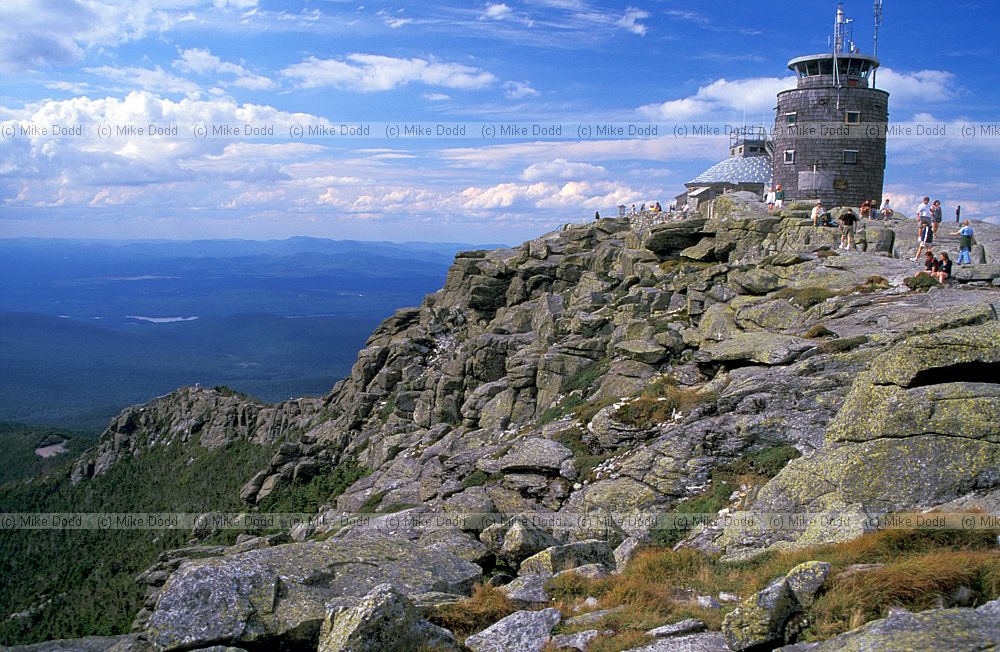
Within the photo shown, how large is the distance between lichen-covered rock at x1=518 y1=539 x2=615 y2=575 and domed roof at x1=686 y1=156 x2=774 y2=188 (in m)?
57.5

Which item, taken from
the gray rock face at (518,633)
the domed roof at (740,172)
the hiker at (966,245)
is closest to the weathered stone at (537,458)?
the gray rock face at (518,633)

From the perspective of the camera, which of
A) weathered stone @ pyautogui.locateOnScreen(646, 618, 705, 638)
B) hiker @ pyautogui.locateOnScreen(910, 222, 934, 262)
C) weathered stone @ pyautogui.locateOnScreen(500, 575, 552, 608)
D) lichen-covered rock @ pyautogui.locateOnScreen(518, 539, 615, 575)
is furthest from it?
hiker @ pyautogui.locateOnScreen(910, 222, 934, 262)

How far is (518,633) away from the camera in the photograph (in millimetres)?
10414

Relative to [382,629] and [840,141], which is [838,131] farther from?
[382,629]

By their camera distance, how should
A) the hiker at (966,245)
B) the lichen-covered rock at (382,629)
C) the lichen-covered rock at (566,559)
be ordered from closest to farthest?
the lichen-covered rock at (382,629), the lichen-covered rock at (566,559), the hiker at (966,245)

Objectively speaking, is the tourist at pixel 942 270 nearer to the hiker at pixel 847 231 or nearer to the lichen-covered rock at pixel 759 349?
the lichen-covered rock at pixel 759 349

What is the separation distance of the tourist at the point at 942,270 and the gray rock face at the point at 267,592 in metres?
23.2

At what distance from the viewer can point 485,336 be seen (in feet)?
147

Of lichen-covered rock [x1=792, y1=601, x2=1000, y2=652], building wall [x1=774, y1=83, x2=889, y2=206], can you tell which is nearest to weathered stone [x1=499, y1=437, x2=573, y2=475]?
lichen-covered rock [x1=792, y1=601, x2=1000, y2=652]

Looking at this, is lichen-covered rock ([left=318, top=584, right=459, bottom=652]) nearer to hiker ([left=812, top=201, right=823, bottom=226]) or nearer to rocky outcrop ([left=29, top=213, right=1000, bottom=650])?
rocky outcrop ([left=29, top=213, right=1000, bottom=650])

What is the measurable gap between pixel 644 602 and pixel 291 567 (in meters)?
5.82

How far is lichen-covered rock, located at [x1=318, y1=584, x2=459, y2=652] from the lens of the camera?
910 centimetres

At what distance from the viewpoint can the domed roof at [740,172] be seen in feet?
221

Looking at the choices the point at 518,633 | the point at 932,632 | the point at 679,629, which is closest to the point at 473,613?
the point at 518,633
